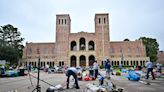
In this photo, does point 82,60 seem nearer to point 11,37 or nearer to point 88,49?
point 88,49

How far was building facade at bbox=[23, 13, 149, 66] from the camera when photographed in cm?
6606

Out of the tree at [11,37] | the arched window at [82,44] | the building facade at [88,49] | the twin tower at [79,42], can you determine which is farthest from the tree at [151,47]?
the tree at [11,37]

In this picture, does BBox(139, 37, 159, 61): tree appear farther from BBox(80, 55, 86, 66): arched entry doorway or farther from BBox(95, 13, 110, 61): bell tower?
BBox(80, 55, 86, 66): arched entry doorway

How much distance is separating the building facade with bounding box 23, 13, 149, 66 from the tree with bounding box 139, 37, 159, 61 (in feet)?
15.5

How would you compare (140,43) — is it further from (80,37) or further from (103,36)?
(80,37)

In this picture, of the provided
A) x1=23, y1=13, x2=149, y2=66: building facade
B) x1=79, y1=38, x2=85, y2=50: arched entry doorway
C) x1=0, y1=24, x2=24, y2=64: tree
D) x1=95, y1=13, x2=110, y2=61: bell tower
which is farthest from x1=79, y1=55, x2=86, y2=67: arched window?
x1=0, y1=24, x2=24, y2=64: tree

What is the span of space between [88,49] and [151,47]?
2559cm

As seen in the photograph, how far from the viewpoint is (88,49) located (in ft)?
221

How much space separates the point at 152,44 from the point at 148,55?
5.61 metres

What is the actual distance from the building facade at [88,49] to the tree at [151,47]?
15.5 ft

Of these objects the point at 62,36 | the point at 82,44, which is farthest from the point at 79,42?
the point at 62,36

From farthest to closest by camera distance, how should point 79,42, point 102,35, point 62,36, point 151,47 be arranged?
1. point 151,47
2. point 62,36
3. point 79,42
4. point 102,35

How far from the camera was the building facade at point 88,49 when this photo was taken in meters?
66.1

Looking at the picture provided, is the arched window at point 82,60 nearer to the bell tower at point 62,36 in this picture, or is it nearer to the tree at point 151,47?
the bell tower at point 62,36
